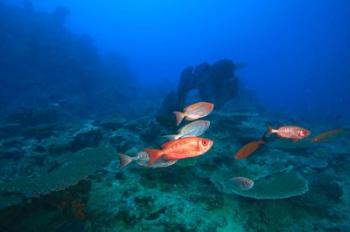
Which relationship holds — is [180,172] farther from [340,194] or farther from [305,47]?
[305,47]

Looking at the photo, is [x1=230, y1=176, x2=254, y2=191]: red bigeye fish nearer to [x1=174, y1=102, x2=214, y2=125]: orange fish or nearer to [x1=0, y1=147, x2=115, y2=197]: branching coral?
[x1=174, y1=102, x2=214, y2=125]: orange fish

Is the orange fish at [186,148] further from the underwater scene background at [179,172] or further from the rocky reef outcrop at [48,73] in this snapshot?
the rocky reef outcrop at [48,73]

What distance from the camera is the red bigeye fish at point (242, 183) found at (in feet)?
17.0

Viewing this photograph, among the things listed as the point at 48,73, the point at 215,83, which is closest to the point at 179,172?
the point at 215,83

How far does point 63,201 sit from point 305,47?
206 m

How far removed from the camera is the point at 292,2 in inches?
4353

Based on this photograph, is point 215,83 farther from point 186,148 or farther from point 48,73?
point 48,73

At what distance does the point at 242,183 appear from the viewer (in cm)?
529

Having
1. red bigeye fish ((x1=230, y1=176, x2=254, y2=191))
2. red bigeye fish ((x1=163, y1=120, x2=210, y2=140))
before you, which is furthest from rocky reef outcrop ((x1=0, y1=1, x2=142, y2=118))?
red bigeye fish ((x1=230, y1=176, x2=254, y2=191))

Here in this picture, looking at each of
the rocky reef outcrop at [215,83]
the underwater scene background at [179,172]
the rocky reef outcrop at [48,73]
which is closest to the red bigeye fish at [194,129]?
the underwater scene background at [179,172]

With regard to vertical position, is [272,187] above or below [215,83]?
below

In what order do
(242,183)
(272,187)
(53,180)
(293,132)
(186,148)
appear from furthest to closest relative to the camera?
(272,187) < (293,132) < (242,183) < (53,180) < (186,148)

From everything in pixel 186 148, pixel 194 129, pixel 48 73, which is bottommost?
pixel 186 148

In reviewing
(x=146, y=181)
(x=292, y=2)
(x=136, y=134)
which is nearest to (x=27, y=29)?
(x=136, y=134)
